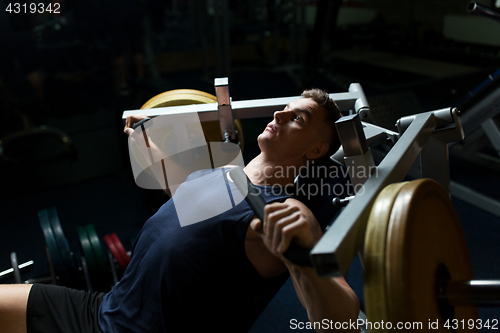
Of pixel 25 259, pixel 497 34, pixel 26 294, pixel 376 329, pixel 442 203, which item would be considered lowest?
pixel 25 259

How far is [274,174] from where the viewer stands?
3.56 feet

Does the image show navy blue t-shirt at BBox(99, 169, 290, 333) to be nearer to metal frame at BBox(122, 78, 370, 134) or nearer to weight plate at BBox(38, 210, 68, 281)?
metal frame at BBox(122, 78, 370, 134)

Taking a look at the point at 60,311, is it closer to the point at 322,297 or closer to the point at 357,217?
the point at 322,297

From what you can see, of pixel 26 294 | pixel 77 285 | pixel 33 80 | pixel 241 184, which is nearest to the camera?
pixel 241 184

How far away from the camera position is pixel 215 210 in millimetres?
968

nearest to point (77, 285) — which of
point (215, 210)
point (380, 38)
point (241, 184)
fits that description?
point (215, 210)

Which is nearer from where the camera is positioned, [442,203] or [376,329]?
[376,329]

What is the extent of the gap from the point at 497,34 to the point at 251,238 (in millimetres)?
5492

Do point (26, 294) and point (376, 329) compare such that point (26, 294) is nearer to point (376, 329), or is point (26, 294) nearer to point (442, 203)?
point (376, 329)

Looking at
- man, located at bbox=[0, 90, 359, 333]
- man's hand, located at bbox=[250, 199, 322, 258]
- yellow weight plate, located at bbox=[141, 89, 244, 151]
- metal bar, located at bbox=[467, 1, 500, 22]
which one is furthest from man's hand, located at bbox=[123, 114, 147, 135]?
metal bar, located at bbox=[467, 1, 500, 22]

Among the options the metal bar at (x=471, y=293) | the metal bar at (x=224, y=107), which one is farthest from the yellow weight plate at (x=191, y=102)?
the metal bar at (x=471, y=293)

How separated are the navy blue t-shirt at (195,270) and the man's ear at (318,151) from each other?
151mm

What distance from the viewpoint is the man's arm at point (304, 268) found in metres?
0.62

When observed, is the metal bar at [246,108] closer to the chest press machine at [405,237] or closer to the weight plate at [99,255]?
the chest press machine at [405,237]
